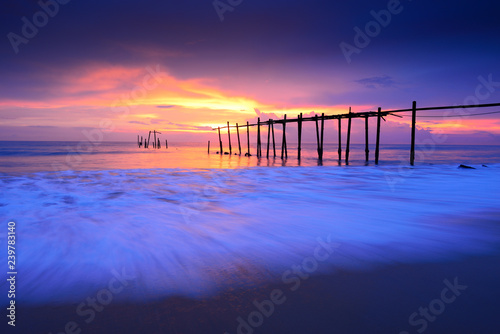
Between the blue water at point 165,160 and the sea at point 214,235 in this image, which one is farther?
the blue water at point 165,160

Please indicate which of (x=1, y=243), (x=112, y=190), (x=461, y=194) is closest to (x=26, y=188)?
(x=112, y=190)

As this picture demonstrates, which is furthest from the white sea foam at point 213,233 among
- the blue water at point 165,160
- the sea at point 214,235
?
the blue water at point 165,160

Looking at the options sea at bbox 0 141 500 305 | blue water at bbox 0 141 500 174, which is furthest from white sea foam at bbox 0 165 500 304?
blue water at bbox 0 141 500 174

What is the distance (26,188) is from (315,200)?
7.56 meters

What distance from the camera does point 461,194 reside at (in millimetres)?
7223

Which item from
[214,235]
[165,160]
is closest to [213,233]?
[214,235]

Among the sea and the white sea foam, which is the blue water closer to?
the sea

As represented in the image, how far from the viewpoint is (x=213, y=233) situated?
4.13 m

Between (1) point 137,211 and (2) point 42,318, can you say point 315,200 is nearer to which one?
(1) point 137,211

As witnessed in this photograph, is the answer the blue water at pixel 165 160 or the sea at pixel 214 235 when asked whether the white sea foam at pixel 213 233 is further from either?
the blue water at pixel 165 160

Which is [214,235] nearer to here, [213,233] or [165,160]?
[213,233]

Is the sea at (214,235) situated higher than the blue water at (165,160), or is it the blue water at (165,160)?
the sea at (214,235)

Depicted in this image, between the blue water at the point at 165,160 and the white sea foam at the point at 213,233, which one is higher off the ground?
the white sea foam at the point at 213,233

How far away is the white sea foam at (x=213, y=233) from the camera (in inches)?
108
